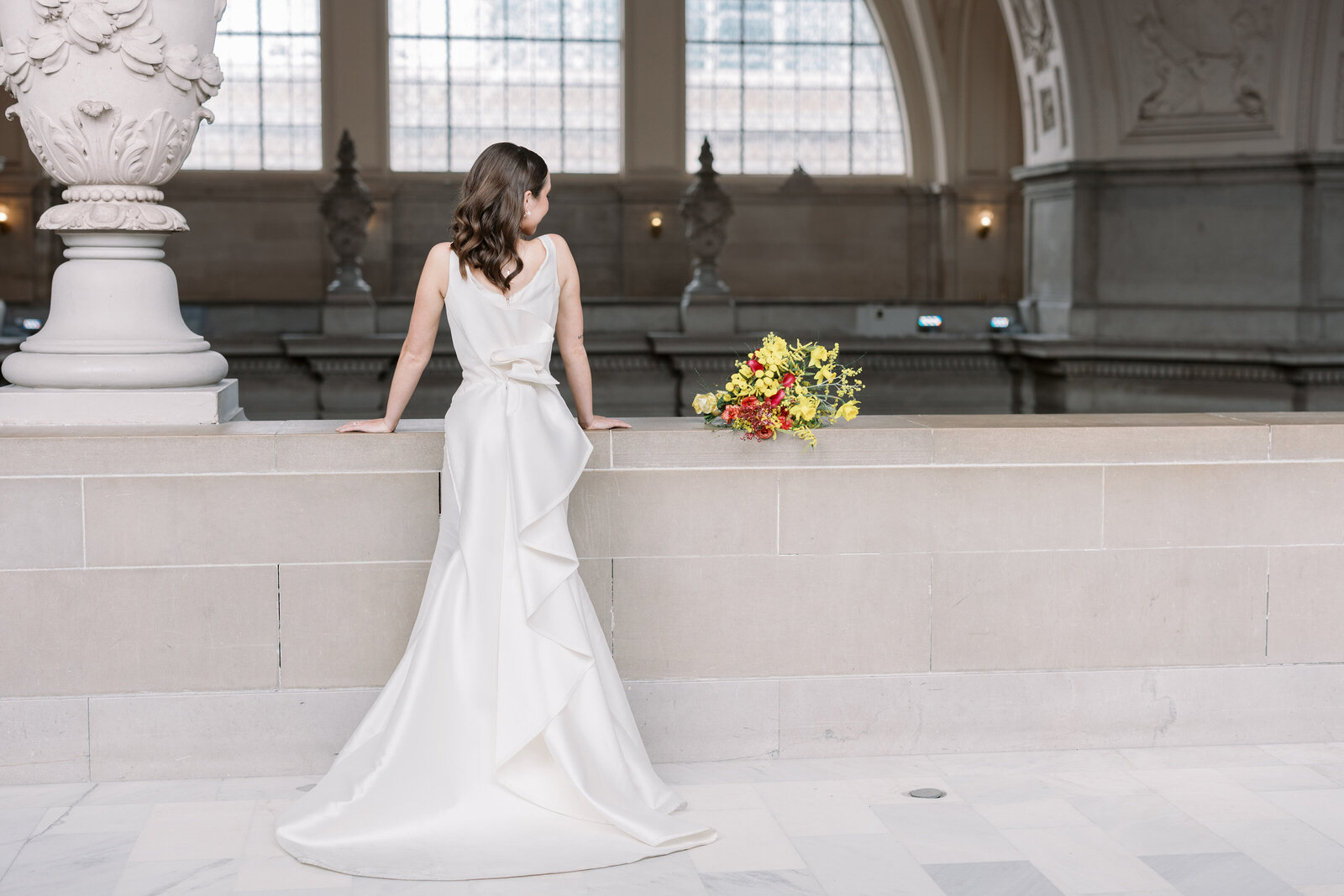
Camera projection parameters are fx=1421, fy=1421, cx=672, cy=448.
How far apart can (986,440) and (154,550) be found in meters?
2.88

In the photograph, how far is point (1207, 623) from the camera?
5223 mm

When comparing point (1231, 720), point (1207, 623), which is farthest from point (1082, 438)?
point (1231, 720)

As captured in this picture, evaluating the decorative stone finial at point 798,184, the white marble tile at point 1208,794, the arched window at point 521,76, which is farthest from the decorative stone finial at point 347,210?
the white marble tile at point 1208,794

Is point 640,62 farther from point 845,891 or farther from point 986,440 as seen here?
point 845,891

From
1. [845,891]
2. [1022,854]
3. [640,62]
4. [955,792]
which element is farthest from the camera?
[640,62]

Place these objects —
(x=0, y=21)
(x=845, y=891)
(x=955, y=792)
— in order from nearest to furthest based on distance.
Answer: (x=845, y=891), (x=955, y=792), (x=0, y=21)

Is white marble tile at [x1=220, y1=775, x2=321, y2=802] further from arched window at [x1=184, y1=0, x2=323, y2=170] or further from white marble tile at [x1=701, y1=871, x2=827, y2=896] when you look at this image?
arched window at [x1=184, y1=0, x2=323, y2=170]

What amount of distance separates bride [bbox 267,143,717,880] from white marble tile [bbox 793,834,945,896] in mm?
328

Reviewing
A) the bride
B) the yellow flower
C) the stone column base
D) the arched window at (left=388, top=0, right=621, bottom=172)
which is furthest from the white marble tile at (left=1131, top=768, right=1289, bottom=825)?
the arched window at (left=388, top=0, right=621, bottom=172)

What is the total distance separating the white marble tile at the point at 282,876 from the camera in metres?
3.84

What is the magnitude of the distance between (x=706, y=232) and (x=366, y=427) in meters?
12.6

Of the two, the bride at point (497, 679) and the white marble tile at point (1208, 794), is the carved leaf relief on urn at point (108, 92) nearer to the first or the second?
the bride at point (497, 679)

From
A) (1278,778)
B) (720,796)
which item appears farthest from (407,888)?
(1278,778)

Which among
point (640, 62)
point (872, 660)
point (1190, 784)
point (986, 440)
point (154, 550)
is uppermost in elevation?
point (640, 62)
